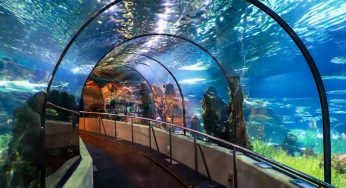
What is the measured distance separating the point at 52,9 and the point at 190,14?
4.42m

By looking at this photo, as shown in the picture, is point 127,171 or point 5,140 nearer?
point 5,140

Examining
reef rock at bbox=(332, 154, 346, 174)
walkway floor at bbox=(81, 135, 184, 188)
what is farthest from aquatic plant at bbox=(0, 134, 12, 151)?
reef rock at bbox=(332, 154, 346, 174)

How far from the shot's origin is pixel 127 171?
573 cm

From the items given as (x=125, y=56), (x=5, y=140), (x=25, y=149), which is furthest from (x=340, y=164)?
(x=5, y=140)

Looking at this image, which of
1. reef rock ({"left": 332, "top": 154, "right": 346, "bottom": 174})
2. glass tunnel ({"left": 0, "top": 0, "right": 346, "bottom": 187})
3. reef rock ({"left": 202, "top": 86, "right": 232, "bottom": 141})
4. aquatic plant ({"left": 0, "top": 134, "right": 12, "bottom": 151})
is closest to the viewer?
aquatic plant ({"left": 0, "top": 134, "right": 12, "bottom": 151})

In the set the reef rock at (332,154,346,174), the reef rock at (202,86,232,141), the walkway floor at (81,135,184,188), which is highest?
the reef rock at (202,86,232,141)

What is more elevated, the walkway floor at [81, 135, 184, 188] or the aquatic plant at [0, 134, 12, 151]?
the aquatic plant at [0, 134, 12, 151]

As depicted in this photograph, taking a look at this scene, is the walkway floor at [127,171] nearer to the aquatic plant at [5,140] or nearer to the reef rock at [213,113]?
the aquatic plant at [5,140]

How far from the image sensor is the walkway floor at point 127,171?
4.86 metres

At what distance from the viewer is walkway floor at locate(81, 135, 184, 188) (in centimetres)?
486

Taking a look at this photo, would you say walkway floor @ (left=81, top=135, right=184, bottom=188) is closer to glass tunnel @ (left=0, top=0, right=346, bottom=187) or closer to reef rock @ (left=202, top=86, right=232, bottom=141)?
glass tunnel @ (left=0, top=0, right=346, bottom=187)

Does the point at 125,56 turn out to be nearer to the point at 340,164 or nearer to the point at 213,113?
the point at 213,113

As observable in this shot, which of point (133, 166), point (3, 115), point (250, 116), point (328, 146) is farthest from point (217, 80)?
point (3, 115)

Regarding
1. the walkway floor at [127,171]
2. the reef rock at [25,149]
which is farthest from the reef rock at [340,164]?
the reef rock at [25,149]
